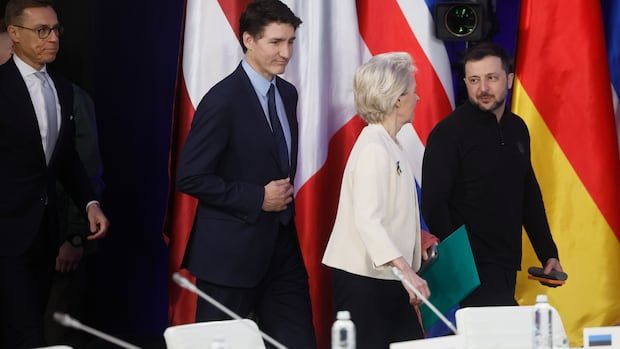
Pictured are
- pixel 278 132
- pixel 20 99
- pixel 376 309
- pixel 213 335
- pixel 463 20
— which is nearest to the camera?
pixel 213 335

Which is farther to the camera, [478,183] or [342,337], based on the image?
[478,183]

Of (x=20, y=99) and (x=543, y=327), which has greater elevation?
(x=20, y=99)

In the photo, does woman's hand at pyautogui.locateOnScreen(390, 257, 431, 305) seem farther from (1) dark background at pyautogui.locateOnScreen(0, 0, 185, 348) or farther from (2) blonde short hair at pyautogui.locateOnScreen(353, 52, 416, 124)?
(1) dark background at pyautogui.locateOnScreen(0, 0, 185, 348)

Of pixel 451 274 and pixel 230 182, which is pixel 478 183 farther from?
pixel 230 182

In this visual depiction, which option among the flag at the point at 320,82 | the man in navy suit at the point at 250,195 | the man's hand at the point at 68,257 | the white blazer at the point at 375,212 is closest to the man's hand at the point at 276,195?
the man in navy suit at the point at 250,195

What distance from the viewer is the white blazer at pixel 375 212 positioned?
168 inches

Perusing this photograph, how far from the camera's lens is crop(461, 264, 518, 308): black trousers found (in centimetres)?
499

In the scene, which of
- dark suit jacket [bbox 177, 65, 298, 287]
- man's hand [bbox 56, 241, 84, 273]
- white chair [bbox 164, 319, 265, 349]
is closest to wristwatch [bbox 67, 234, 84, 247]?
man's hand [bbox 56, 241, 84, 273]

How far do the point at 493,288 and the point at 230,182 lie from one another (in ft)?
3.77

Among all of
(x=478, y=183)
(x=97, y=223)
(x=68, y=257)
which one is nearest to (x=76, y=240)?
(x=68, y=257)

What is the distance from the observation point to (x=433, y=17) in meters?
5.79

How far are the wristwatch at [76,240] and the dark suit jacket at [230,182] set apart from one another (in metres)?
1.22

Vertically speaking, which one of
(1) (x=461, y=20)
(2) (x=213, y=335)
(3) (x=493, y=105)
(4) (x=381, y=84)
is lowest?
(2) (x=213, y=335)

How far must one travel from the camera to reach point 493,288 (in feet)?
16.5
